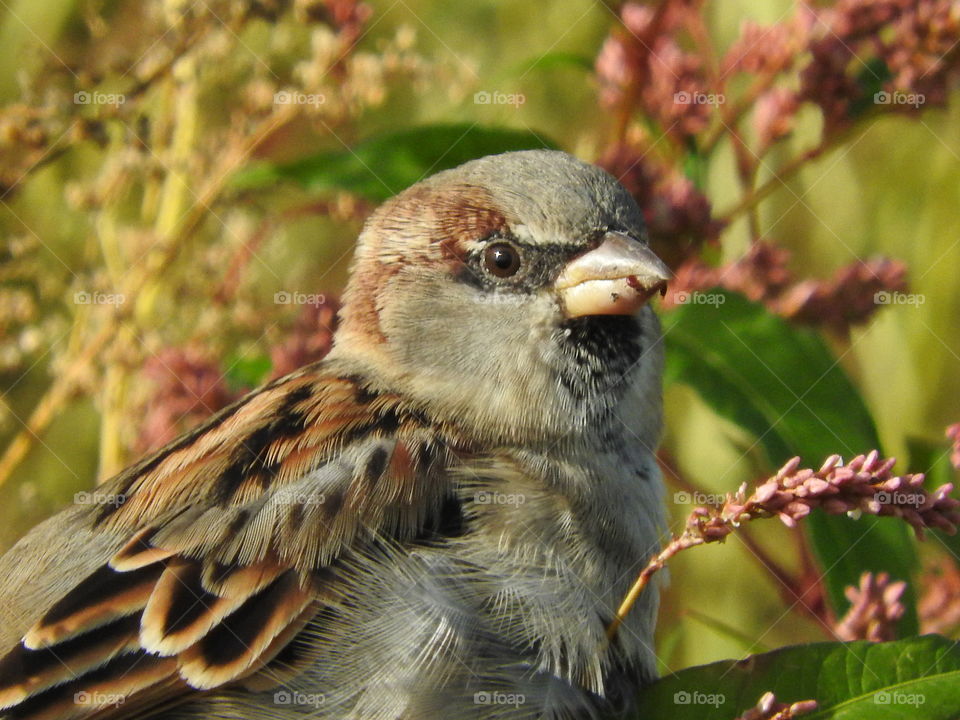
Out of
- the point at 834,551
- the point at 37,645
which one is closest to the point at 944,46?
the point at 834,551

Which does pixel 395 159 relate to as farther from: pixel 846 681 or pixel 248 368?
pixel 846 681

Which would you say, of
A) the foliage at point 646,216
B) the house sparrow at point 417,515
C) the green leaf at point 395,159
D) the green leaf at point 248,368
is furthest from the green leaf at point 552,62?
the green leaf at point 248,368

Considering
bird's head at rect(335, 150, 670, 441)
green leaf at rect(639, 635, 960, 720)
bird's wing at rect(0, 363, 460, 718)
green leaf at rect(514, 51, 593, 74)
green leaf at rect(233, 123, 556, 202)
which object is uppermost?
green leaf at rect(514, 51, 593, 74)

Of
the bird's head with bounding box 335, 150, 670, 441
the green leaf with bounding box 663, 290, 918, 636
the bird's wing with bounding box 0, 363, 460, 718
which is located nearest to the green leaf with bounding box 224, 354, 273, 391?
the bird's head with bounding box 335, 150, 670, 441

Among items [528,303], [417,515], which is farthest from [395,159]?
[417,515]

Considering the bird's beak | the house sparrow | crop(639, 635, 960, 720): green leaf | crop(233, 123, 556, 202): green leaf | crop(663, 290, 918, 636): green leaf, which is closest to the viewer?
crop(639, 635, 960, 720): green leaf

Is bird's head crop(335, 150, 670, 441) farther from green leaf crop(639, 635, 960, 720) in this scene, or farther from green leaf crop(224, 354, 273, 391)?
green leaf crop(639, 635, 960, 720)

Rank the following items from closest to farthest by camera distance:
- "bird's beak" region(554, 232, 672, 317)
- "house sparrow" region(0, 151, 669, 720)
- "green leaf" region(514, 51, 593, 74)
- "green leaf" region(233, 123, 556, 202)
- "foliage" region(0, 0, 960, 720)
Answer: "house sparrow" region(0, 151, 669, 720) → "bird's beak" region(554, 232, 672, 317) → "foliage" region(0, 0, 960, 720) → "green leaf" region(233, 123, 556, 202) → "green leaf" region(514, 51, 593, 74)

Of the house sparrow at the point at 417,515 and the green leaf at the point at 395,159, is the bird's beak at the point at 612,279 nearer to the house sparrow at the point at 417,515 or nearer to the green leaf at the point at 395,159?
the house sparrow at the point at 417,515
